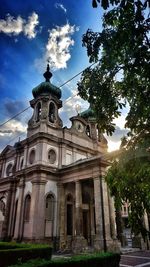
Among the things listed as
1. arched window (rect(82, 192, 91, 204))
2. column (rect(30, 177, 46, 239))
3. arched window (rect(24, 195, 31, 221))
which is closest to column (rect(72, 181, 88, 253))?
column (rect(30, 177, 46, 239))

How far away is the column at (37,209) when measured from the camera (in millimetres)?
21031

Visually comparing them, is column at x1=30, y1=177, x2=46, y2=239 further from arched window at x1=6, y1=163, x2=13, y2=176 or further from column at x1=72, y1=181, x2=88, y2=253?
arched window at x1=6, y1=163, x2=13, y2=176

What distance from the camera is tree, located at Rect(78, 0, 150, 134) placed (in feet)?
15.7

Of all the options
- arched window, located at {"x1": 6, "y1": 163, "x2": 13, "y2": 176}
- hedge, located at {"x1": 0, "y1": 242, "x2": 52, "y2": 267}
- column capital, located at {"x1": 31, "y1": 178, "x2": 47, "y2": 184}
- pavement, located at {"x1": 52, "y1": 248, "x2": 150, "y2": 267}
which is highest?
arched window, located at {"x1": 6, "y1": 163, "x2": 13, "y2": 176}

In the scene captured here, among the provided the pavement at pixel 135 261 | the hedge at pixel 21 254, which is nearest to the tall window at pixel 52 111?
the hedge at pixel 21 254

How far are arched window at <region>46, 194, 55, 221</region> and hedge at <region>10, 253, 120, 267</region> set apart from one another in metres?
14.2

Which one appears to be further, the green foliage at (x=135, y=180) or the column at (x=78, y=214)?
the column at (x=78, y=214)

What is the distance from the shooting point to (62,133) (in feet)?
91.6

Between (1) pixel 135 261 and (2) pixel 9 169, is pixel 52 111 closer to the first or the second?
(2) pixel 9 169

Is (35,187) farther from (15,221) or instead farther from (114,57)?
(114,57)

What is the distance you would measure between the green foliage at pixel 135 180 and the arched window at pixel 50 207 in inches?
730

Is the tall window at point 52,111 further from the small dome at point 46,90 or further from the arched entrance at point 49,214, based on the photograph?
the arched entrance at point 49,214

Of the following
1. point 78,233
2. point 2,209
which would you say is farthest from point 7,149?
point 78,233

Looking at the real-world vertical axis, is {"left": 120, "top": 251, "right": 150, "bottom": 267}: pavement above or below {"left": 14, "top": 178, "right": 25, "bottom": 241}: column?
below
